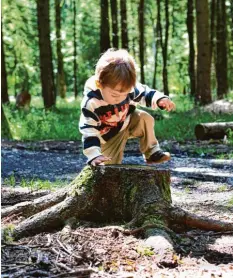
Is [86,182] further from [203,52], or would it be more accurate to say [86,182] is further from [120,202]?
[203,52]

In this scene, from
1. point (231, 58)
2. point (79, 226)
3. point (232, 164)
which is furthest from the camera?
point (231, 58)

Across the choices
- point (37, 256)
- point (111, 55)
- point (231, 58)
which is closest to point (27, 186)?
point (111, 55)

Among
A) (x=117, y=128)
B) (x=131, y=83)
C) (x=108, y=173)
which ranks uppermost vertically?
(x=131, y=83)

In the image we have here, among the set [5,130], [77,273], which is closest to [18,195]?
[77,273]

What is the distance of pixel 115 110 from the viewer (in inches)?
176

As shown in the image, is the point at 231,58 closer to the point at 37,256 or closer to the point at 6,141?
the point at 6,141

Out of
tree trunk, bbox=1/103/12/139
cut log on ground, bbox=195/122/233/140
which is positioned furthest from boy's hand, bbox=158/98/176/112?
tree trunk, bbox=1/103/12/139

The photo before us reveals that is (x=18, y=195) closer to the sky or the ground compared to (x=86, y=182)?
closer to the ground

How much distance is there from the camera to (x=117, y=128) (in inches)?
185

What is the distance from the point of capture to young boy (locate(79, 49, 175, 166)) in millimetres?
4105

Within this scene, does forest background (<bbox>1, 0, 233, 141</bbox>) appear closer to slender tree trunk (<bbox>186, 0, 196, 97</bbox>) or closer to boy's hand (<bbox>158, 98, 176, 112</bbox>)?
slender tree trunk (<bbox>186, 0, 196, 97</bbox>)

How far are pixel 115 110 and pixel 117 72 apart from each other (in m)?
0.50

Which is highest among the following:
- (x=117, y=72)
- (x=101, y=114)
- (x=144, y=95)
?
(x=117, y=72)

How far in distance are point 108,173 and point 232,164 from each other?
460 centimetres
